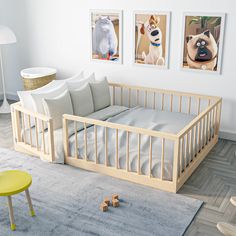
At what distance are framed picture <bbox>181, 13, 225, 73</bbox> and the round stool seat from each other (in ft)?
8.13

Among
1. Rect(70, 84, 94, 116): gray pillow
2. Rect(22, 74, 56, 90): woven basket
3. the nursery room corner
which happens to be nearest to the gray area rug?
the nursery room corner

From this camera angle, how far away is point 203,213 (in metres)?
3.17

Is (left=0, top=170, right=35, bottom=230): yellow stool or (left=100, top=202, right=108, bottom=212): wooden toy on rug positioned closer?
(left=0, top=170, right=35, bottom=230): yellow stool

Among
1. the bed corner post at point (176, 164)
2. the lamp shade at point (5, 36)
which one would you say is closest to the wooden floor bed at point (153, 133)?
the bed corner post at point (176, 164)

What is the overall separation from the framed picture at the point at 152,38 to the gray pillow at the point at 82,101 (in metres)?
0.88

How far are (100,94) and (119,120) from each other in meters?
0.51

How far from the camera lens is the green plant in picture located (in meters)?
4.32

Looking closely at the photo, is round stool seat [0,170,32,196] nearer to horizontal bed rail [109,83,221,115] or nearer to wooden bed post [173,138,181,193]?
wooden bed post [173,138,181,193]

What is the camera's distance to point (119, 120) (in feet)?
14.1

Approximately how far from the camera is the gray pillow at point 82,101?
4270 millimetres

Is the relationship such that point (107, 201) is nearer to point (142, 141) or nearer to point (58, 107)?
point (142, 141)

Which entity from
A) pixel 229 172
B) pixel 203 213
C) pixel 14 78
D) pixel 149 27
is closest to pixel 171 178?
pixel 203 213

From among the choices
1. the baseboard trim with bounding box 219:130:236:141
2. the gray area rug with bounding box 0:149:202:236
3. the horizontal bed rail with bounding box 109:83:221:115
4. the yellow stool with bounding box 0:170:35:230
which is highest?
the horizontal bed rail with bounding box 109:83:221:115

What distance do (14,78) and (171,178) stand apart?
11.8 feet
